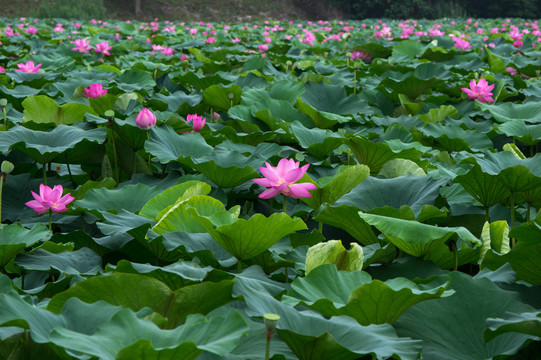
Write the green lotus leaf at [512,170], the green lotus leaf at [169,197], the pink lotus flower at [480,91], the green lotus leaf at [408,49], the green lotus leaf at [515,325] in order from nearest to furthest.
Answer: the green lotus leaf at [515,325] → the green lotus leaf at [512,170] → the green lotus leaf at [169,197] → the pink lotus flower at [480,91] → the green lotus leaf at [408,49]

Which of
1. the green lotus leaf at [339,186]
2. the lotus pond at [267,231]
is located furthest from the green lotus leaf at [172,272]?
the green lotus leaf at [339,186]

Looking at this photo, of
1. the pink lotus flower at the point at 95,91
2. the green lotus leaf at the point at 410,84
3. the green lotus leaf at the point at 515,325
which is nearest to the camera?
the green lotus leaf at the point at 515,325

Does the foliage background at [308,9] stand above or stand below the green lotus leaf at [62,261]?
below

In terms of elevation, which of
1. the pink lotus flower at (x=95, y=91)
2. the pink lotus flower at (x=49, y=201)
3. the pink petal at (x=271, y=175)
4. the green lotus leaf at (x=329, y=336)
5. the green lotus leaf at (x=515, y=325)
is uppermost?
the green lotus leaf at (x=515, y=325)

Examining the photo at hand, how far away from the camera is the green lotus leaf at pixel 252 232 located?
1088mm

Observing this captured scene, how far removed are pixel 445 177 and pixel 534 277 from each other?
48cm

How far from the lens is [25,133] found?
71.9 inches

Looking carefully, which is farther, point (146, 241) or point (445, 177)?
point (445, 177)

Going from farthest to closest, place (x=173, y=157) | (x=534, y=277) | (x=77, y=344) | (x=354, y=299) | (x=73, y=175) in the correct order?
1. (x=73, y=175)
2. (x=173, y=157)
3. (x=534, y=277)
4. (x=354, y=299)
5. (x=77, y=344)

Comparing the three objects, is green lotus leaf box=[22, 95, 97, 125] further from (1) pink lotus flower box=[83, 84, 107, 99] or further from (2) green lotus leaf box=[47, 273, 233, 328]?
(2) green lotus leaf box=[47, 273, 233, 328]

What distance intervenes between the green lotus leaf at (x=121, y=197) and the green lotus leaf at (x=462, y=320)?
32.5 inches

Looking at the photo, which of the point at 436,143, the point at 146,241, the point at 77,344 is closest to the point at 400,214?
the point at 146,241

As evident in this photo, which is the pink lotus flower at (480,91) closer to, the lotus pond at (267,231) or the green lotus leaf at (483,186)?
the lotus pond at (267,231)

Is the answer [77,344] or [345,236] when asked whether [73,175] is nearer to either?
[345,236]
